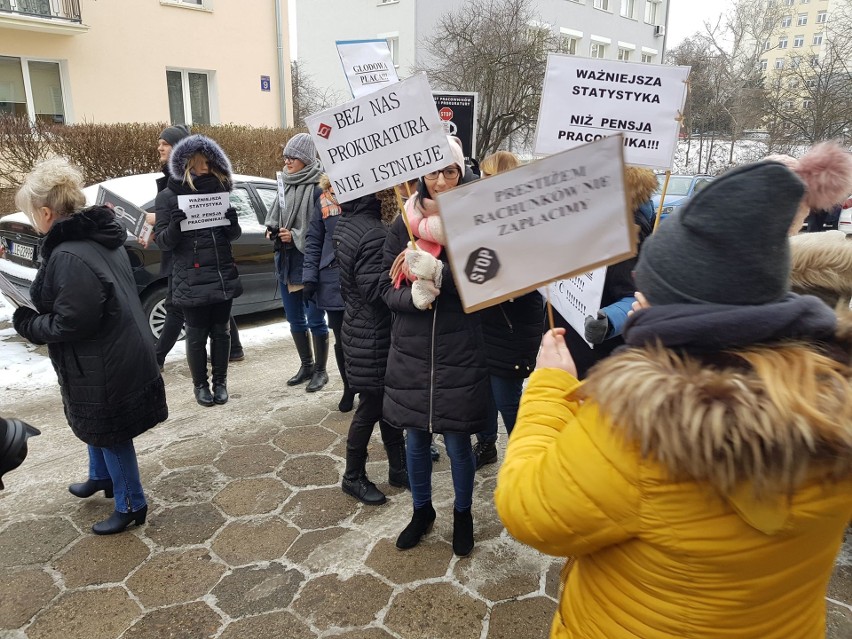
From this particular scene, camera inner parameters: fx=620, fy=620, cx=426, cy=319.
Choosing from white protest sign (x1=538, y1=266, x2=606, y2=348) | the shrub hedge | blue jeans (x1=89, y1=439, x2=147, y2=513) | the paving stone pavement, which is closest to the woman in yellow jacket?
white protest sign (x1=538, y1=266, x2=606, y2=348)

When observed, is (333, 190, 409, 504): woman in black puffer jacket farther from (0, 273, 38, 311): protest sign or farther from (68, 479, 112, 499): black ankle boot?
(0, 273, 38, 311): protest sign

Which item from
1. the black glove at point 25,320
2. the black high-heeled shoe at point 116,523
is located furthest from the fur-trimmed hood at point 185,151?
the black high-heeled shoe at point 116,523

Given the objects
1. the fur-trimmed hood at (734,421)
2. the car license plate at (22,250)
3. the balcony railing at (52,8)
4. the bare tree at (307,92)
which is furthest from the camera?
the bare tree at (307,92)

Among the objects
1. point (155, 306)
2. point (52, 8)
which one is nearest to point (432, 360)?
point (155, 306)

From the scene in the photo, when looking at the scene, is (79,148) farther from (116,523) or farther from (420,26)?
(420,26)

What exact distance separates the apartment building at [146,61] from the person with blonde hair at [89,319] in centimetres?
1420

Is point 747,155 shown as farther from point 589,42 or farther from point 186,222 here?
point 186,222

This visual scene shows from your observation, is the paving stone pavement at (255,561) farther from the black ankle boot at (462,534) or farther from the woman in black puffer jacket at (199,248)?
the woman in black puffer jacket at (199,248)

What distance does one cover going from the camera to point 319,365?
5.50 m

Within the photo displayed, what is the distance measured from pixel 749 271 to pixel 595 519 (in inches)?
21.6

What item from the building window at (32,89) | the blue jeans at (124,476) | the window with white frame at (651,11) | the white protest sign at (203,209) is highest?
the window with white frame at (651,11)

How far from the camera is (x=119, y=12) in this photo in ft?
50.6

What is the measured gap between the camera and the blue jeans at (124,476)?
3207 mm

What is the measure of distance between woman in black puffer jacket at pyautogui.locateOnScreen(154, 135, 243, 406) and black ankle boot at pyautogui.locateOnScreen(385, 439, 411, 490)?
2.01m
